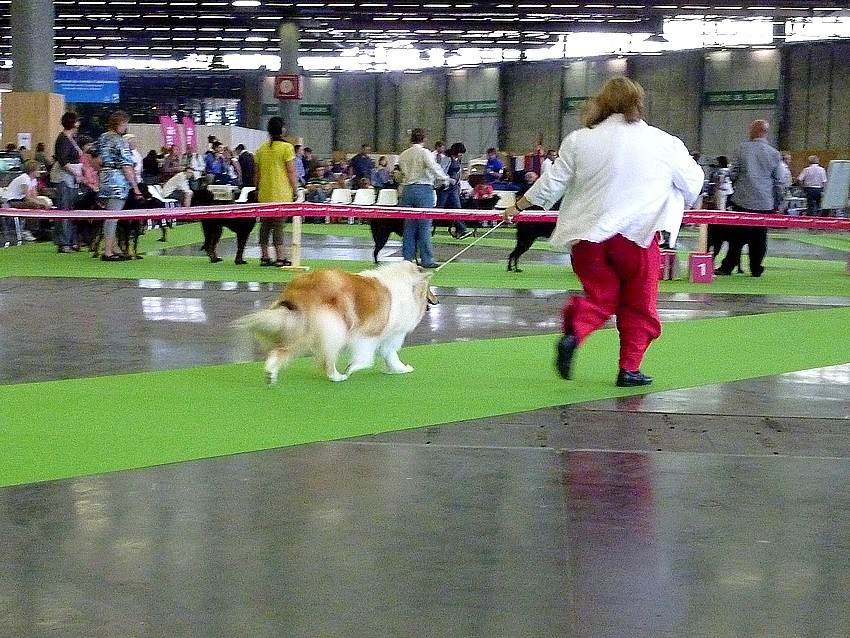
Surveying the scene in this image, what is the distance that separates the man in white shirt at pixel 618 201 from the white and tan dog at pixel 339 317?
850 millimetres

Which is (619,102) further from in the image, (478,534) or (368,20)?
(368,20)

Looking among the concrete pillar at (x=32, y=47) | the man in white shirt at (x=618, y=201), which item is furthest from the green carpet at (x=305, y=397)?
the concrete pillar at (x=32, y=47)

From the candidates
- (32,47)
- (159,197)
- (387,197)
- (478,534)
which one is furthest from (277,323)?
(32,47)

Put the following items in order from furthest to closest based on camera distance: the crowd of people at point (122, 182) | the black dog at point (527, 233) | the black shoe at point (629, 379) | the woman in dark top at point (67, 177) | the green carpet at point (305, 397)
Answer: the woman in dark top at point (67, 177)
the black dog at point (527, 233)
the crowd of people at point (122, 182)
the black shoe at point (629, 379)
the green carpet at point (305, 397)

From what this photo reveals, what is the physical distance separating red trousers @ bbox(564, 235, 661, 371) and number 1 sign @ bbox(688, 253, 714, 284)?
22.1 feet

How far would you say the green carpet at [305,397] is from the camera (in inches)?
195

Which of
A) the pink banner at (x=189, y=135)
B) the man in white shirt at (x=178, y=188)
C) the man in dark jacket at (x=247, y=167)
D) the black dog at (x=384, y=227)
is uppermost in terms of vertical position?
the pink banner at (x=189, y=135)

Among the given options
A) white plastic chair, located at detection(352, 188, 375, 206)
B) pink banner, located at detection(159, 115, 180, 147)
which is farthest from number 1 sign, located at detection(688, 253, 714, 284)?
pink banner, located at detection(159, 115, 180, 147)

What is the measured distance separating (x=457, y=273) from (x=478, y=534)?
999 centimetres

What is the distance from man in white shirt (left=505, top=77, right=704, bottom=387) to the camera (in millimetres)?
6020

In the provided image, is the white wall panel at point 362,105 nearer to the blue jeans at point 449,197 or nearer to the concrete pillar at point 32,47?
the concrete pillar at point 32,47

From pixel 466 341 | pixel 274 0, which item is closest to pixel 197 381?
pixel 466 341

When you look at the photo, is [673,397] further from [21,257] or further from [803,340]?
[21,257]

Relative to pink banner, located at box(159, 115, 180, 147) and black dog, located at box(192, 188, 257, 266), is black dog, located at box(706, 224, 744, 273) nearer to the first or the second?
black dog, located at box(192, 188, 257, 266)
